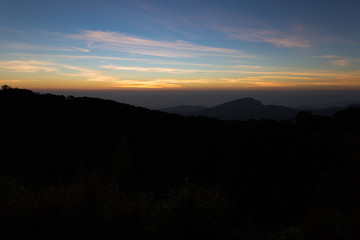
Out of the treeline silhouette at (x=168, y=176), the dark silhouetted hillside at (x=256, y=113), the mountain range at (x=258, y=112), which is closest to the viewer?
the treeline silhouette at (x=168, y=176)

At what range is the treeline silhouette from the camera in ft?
10.3

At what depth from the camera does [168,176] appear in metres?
15.9

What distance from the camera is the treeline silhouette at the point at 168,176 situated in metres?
3.13

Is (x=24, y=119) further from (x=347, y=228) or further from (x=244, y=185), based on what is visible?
(x=347, y=228)

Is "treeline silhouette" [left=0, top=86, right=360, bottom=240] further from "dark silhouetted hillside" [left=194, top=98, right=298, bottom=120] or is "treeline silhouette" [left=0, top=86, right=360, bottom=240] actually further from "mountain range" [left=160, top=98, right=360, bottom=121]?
"dark silhouetted hillside" [left=194, top=98, right=298, bottom=120]

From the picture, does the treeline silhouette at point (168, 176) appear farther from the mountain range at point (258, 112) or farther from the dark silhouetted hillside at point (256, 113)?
the dark silhouetted hillside at point (256, 113)

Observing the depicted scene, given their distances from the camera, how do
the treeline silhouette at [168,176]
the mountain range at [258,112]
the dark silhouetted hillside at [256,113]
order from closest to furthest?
the treeline silhouette at [168,176] → the mountain range at [258,112] → the dark silhouetted hillside at [256,113]

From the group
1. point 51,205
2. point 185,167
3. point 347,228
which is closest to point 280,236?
point 347,228

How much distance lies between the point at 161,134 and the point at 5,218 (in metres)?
28.4

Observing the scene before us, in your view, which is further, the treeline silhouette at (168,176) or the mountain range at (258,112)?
the mountain range at (258,112)

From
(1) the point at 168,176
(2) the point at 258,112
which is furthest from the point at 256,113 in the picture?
(1) the point at 168,176

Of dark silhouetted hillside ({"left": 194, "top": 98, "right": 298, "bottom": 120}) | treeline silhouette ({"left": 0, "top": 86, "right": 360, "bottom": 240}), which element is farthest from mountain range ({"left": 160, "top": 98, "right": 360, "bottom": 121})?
treeline silhouette ({"left": 0, "top": 86, "right": 360, "bottom": 240})

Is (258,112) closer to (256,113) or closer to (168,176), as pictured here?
(256,113)

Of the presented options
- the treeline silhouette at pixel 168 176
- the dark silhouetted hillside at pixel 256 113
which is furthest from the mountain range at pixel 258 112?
the treeline silhouette at pixel 168 176
